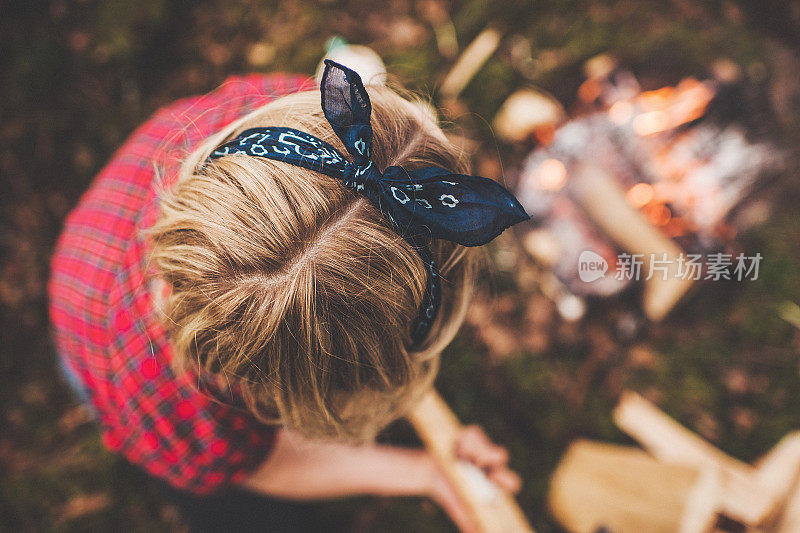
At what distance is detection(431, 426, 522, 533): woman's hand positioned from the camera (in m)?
1.83

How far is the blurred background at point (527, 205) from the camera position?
2359 mm

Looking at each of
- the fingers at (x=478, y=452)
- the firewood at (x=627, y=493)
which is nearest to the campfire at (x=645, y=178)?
the firewood at (x=627, y=493)

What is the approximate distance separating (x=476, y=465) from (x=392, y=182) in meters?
1.53

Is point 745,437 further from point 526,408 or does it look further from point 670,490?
point 526,408

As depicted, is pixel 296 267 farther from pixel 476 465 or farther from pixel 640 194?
pixel 640 194

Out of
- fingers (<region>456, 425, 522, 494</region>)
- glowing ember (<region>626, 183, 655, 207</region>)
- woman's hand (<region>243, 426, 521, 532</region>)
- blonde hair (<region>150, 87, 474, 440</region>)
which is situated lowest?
woman's hand (<region>243, 426, 521, 532</region>)

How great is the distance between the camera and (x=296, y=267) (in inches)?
33.0

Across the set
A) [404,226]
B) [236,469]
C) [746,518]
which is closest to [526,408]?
[746,518]

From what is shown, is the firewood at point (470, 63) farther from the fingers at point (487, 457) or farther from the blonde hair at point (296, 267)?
the fingers at point (487, 457)

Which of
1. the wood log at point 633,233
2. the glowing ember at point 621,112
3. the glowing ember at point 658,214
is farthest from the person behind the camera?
the glowing ember at point 621,112

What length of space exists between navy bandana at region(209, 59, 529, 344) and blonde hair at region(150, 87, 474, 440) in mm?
34

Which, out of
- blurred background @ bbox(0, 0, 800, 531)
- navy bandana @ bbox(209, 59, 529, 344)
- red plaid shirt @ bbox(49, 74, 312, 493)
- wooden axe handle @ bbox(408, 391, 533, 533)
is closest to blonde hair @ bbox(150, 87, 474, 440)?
navy bandana @ bbox(209, 59, 529, 344)

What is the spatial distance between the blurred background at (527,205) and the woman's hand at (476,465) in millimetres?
432

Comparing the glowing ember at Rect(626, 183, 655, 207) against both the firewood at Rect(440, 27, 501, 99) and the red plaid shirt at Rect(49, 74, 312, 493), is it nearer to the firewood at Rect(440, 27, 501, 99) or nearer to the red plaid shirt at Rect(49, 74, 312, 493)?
the firewood at Rect(440, 27, 501, 99)
